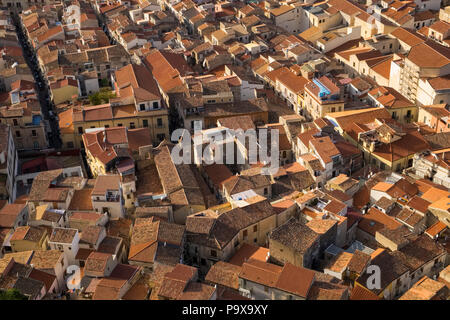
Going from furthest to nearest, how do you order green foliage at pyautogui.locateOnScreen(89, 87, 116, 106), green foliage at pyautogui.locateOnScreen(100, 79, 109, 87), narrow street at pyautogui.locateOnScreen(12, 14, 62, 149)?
green foliage at pyautogui.locateOnScreen(100, 79, 109, 87) < green foliage at pyautogui.locateOnScreen(89, 87, 116, 106) < narrow street at pyautogui.locateOnScreen(12, 14, 62, 149)

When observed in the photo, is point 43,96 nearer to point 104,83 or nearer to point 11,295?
point 104,83

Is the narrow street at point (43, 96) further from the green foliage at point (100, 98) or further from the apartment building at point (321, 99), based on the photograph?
the apartment building at point (321, 99)

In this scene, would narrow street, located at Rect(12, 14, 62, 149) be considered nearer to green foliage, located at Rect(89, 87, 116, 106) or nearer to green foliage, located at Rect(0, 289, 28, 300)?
green foliage, located at Rect(89, 87, 116, 106)

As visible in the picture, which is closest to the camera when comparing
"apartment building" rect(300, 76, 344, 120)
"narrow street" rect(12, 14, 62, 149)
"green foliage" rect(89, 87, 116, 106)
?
"apartment building" rect(300, 76, 344, 120)

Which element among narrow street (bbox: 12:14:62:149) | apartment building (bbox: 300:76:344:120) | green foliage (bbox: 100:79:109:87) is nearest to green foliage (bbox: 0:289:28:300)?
narrow street (bbox: 12:14:62:149)

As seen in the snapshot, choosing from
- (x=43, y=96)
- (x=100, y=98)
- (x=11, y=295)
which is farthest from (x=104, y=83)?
(x=11, y=295)

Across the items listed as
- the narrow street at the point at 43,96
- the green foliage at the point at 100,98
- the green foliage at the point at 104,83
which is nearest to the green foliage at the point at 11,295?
the narrow street at the point at 43,96

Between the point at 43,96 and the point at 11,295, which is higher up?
the point at 11,295

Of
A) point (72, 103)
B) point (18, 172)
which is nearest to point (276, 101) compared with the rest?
point (72, 103)

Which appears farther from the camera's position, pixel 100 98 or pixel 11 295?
pixel 100 98

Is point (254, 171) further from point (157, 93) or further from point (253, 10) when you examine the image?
point (253, 10)

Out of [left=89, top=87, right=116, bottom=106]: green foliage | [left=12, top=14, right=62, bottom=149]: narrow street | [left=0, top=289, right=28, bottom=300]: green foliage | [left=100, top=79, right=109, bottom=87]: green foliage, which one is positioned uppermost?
[left=0, top=289, right=28, bottom=300]: green foliage
